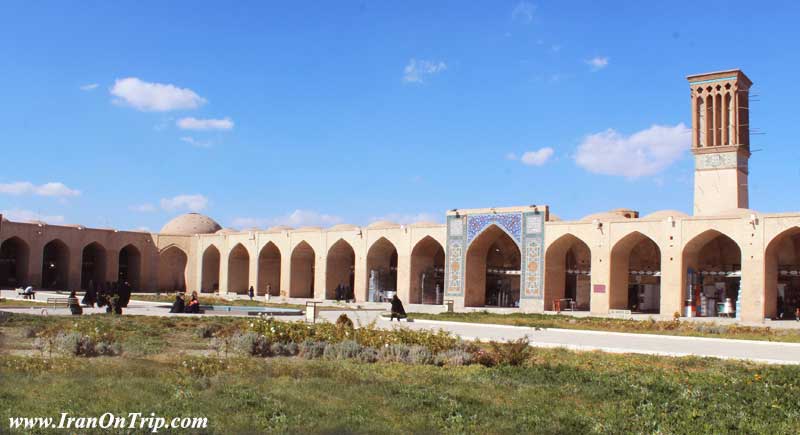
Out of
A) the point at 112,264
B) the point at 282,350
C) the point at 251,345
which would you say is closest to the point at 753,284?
the point at 282,350

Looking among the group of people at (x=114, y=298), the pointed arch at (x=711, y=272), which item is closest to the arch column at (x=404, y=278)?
the pointed arch at (x=711, y=272)

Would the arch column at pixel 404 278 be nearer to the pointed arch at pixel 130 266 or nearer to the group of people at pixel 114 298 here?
the group of people at pixel 114 298

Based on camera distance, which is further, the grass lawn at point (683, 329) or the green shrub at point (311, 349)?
the grass lawn at point (683, 329)

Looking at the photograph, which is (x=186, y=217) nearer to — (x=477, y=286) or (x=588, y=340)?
(x=477, y=286)

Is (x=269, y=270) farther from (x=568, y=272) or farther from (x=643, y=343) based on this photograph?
(x=643, y=343)

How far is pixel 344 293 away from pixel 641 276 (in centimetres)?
1296

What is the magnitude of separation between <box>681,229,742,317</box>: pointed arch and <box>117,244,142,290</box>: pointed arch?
27.2m

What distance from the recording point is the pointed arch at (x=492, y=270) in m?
30.6

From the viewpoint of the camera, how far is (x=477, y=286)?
3109cm

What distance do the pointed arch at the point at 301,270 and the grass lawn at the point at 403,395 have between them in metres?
26.8

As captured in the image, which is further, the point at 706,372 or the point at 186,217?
the point at 186,217

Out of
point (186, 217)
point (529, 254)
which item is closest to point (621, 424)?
point (529, 254)

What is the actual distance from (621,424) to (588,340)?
835 centimetres

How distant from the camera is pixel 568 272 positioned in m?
30.4
